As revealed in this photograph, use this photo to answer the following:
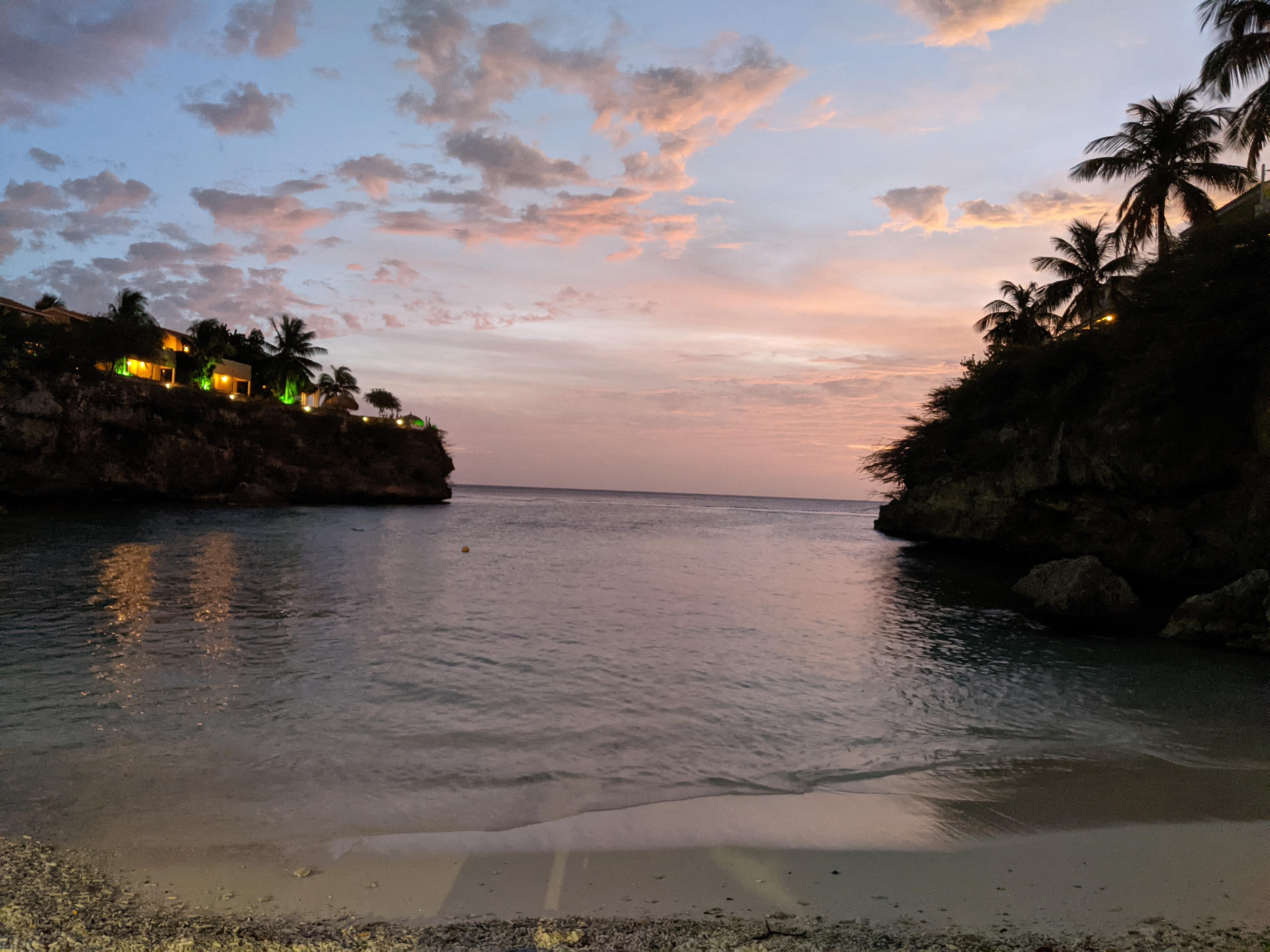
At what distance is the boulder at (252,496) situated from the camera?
5119 cm

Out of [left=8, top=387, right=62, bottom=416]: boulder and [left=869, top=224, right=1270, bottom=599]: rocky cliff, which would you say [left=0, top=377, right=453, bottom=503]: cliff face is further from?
[left=869, top=224, right=1270, bottom=599]: rocky cliff

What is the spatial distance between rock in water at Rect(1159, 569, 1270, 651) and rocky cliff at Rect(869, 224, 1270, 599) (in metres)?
3.80

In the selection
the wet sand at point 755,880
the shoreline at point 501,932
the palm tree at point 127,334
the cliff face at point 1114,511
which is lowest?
the wet sand at point 755,880

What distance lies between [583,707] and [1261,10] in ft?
86.9

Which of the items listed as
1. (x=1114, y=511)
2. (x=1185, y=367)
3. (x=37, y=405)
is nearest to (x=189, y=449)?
(x=37, y=405)

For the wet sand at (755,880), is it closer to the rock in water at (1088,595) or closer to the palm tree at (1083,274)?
the rock in water at (1088,595)

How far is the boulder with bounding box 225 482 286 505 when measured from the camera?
168 feet

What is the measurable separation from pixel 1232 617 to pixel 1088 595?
127 inches

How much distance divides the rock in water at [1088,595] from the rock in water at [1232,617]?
1989mm

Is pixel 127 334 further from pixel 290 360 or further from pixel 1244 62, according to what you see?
pixel 1244 62

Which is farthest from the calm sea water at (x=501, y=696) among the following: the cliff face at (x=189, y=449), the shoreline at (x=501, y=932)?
the cliff face at (x=189, y=449)

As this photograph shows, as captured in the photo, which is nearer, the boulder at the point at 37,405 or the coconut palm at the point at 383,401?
the boulder at the point at 37,405

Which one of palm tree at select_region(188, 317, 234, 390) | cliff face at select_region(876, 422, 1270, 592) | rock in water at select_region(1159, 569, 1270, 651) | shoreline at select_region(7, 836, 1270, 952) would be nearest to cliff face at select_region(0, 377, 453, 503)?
palm tree at select_region(188, 317, 234, 390)

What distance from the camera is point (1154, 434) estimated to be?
1931 cm
